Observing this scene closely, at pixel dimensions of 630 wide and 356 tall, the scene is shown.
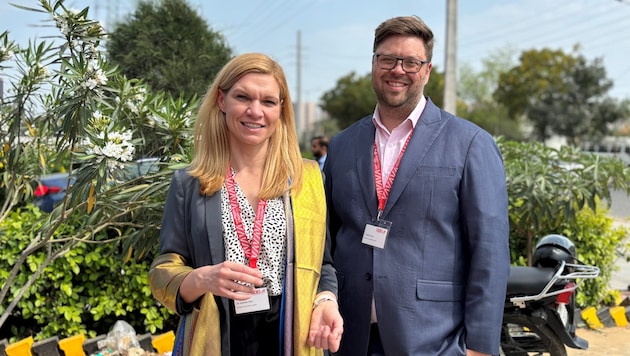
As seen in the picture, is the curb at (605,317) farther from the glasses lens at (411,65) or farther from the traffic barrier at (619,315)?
the glasses lens at (411,65)

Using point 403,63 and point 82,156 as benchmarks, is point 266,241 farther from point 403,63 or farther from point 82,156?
point 82,156

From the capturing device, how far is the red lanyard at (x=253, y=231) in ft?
6.54

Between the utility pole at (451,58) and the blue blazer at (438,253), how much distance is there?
9.33 m

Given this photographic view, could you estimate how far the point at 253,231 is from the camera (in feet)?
6.61

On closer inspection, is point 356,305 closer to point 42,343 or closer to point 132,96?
point 132,96

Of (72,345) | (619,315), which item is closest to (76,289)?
(72,345)

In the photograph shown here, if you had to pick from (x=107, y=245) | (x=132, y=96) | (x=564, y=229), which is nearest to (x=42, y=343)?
(x=107, y=245)

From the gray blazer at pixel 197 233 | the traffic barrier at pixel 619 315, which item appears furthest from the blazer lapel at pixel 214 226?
the traffic barrier at pixel 619 315

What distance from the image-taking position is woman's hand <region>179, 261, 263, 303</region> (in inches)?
70.4

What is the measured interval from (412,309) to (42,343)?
3.02 m

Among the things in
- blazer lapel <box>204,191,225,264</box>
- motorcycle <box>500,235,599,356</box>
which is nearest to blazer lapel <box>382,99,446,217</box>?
blazer lapel <box>204,191,225,264</box>

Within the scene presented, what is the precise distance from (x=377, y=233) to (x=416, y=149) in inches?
12.9

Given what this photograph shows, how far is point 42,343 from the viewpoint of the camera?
14.3 ft

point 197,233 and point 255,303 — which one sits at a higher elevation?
point 197,233
